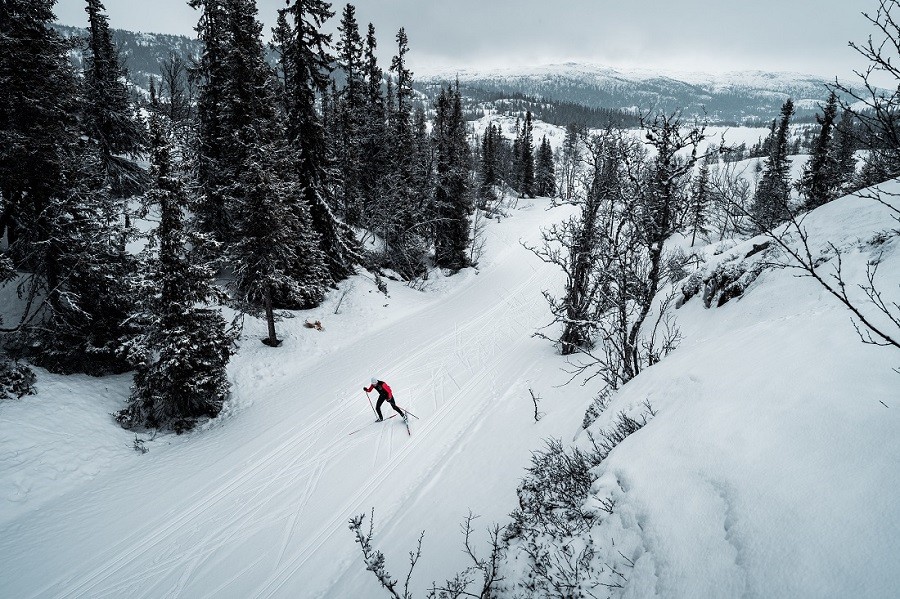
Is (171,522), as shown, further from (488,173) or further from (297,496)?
(488,173)

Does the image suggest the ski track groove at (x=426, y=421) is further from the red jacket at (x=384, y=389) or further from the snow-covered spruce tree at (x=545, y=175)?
the snow-covered spruce tree at (x=545, y=175)

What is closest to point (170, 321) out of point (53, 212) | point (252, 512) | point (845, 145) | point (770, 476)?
point (53, 212)

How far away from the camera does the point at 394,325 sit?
23141 mm

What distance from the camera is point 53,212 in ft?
41.9

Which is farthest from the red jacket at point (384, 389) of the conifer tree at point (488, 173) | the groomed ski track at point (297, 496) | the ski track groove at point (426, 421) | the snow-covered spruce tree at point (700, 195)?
the conifer tree at point (488, 173)

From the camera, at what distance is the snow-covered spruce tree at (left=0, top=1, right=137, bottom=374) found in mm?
12062

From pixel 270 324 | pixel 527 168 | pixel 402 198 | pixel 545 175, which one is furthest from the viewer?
pixel 545 175

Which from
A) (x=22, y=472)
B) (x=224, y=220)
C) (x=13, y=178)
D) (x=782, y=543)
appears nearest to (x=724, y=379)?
(x=782, y=543)

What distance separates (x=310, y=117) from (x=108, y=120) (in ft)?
40.2

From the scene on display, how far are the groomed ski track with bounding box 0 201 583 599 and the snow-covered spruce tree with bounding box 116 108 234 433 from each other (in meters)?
1.63

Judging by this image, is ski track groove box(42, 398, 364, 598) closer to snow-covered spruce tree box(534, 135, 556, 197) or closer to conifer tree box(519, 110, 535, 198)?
conifer tree box(519, 110, 535, 198)

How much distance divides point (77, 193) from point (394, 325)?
575 inches

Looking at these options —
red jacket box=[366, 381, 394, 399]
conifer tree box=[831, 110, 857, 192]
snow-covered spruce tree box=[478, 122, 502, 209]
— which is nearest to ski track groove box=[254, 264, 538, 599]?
red jacket box=[366, 381, 394, 399]

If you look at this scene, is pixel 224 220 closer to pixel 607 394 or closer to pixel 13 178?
pixel 13 178
